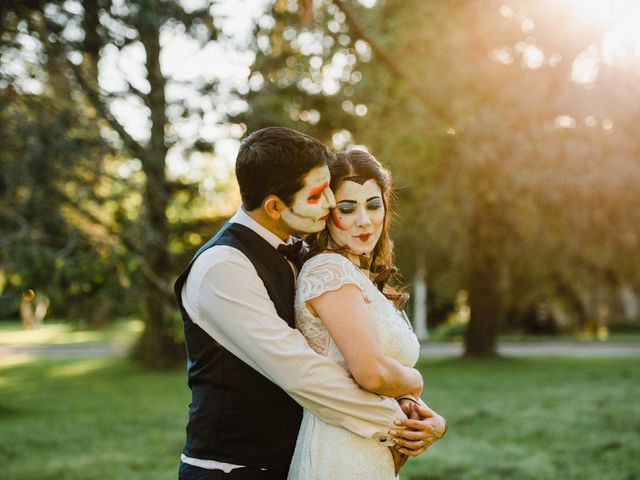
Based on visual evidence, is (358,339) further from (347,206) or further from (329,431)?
(347,206)

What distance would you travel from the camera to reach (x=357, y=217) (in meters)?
2.63

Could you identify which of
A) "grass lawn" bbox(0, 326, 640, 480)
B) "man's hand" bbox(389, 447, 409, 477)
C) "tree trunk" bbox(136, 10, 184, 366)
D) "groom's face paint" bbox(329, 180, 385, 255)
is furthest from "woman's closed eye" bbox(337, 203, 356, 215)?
"grass lawn" bbox(0, 326, 640, 480)

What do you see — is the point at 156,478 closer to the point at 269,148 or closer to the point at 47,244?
the point at 47,244

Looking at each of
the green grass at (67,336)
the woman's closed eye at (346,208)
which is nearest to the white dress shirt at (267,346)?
the woman's closed eye at (346,208)

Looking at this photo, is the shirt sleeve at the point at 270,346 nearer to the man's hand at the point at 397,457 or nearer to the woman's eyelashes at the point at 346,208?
the man's hand at the point at 397,457


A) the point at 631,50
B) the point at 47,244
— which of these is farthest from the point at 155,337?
the point at 631,50

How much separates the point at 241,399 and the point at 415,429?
0.58 meters

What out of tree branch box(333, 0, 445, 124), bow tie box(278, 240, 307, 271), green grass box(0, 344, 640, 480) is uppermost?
tree branch box(333, 0, 445, 124)

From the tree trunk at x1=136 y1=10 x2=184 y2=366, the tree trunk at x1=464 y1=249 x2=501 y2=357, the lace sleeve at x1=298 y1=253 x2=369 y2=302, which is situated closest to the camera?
the lace sleeve at x1=298 y1=253 x2=369 y2=302

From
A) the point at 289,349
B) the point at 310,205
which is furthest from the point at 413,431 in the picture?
the point at 310,205

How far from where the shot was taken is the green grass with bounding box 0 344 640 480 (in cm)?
749

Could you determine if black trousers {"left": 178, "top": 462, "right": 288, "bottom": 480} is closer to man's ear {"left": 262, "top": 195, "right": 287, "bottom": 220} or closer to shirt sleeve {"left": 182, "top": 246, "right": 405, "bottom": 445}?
shirt sleeve {"left": 182, "top": 246, "right": 405, "bottom": 445}

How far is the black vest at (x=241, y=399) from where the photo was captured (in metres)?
2.24

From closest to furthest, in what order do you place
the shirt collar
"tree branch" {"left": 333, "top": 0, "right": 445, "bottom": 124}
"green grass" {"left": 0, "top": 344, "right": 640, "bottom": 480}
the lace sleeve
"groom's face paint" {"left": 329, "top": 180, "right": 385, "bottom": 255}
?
1. the lace sleeve
2. the shirt collar
3. "groom's face paint" {"left": 329, "top": 180, "right": 385, "bottom": 255}
4. "green grass" {"left": 0, "top": 344, "right": 640, "bottom": 480}
5. "tree branch" {"left": 333, "top": 0, "right": 445, "bottom": 124}
